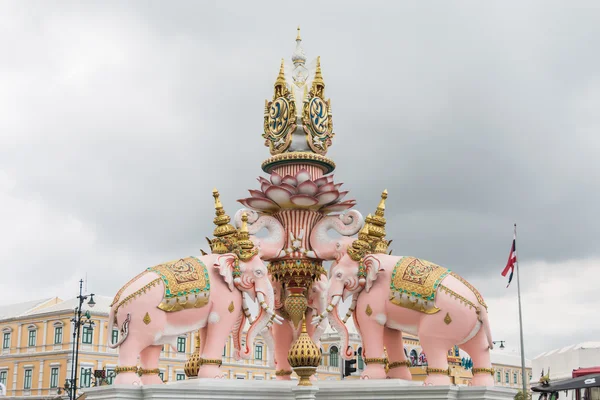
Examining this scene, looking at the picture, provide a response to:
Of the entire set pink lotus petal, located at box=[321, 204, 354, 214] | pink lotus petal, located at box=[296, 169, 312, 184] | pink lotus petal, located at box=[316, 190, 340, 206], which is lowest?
pink lotus petal, located at box=[321, 204, 354, 214]

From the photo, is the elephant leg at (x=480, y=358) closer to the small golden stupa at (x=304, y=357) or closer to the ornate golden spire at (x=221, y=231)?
the small golden stupa at (x=304, y=357)

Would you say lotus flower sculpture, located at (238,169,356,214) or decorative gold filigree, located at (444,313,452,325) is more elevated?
lotus flower sculpture, located at (238,169,356,214)

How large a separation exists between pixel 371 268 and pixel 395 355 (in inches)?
68.9

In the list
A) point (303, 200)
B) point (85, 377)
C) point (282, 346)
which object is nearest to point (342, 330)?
point (282, 346)

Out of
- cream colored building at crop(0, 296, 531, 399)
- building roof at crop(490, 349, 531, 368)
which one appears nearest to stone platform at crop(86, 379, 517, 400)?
cream colored building at crop(0, 296, 531, 399)

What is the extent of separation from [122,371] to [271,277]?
3266 mm

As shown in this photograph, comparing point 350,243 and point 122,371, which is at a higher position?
point 350,243

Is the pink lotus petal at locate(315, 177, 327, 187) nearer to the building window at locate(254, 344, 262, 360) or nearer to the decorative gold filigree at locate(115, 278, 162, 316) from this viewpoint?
the decorative gold filigree at locate(115, 278, 162, 316)

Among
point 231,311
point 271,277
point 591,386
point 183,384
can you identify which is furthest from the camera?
point 271,277

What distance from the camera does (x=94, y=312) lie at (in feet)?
128

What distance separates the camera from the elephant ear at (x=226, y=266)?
45.2 feet

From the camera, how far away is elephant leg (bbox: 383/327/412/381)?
1448 centimetres

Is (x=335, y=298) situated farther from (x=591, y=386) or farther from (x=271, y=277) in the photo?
(x=591, y=386)

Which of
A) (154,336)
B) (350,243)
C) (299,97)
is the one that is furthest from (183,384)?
(299,97)
